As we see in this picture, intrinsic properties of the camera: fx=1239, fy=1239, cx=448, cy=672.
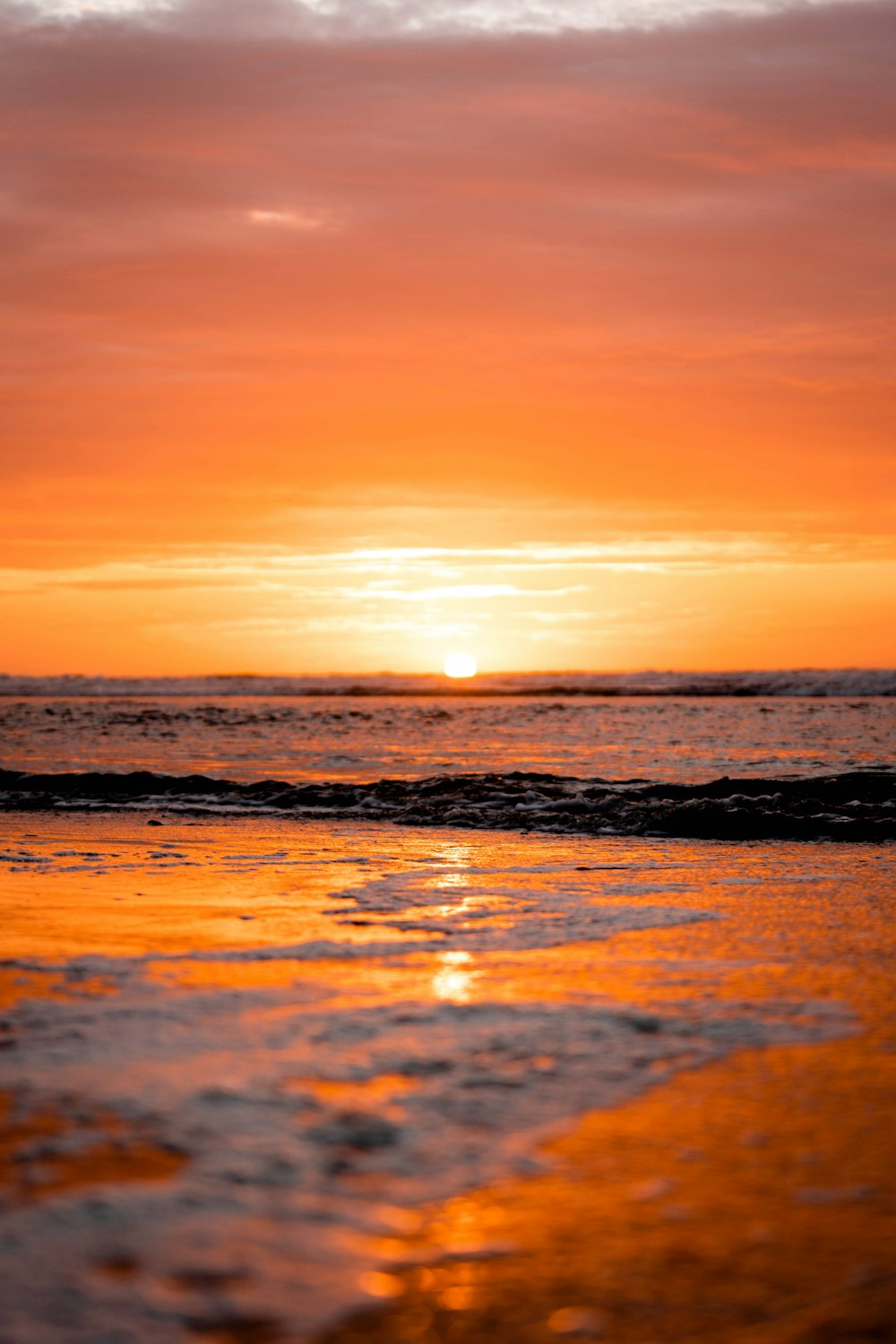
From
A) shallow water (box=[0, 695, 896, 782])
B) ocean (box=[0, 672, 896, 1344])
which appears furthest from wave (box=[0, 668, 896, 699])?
ocean (box=[0, 672, 896, 1344])

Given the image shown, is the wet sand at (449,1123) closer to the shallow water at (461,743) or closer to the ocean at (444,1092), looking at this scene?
the ocean at (444,1092)

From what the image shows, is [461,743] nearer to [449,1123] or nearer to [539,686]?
[449,1123]

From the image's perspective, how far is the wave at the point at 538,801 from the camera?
10375 mm

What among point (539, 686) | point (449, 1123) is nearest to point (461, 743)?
point (449, 1123)

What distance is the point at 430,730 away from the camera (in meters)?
28.0

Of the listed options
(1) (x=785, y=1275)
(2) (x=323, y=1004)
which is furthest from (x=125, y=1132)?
(1) (x=785, y=1275)

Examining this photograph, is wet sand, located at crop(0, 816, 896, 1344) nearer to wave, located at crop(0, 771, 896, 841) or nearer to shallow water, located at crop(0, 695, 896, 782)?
wave, located at crop(0, 771, 896, 841)

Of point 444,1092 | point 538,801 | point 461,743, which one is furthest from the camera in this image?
point 461,743

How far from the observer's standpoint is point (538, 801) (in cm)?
1237

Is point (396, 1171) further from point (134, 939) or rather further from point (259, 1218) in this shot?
point (134, 939)

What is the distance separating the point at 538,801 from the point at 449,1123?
902 cm

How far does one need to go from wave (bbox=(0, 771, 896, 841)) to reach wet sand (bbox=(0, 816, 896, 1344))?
377cm

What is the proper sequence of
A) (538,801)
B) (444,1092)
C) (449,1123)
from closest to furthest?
1. (449,1123)
2. (444,1092)
3. (538,801)

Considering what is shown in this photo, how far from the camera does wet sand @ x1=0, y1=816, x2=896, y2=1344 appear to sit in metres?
2.50
